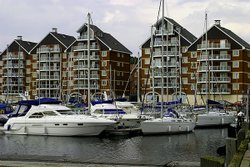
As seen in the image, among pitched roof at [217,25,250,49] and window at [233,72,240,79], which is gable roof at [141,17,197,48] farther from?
window at [233,72,240,79]

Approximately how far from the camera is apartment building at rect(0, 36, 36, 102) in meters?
113

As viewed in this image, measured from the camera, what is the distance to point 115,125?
41406 mm

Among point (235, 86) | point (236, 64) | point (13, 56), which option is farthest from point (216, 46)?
point (13, 56)

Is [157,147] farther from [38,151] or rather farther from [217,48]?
[217,48]

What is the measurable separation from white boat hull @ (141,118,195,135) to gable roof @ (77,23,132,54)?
59.5 m

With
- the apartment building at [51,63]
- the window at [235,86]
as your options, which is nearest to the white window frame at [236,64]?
the window at [235,86]

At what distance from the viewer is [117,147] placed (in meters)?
33.2

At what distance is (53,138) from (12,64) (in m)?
78.3

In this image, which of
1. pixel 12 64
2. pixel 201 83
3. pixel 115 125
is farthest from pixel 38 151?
pixel 12 64

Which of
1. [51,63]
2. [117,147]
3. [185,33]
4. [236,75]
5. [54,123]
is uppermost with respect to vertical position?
[185,33]

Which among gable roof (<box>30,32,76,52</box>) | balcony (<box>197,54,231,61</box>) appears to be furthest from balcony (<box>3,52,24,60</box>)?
balcony (<box>197,54,231,61</box>)

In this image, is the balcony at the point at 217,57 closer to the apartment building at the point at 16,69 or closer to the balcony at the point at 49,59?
the balcony at the point at 49,59

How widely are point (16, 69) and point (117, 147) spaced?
8728 centimetres

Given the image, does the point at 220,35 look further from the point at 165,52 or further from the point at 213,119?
the point at 213,119
